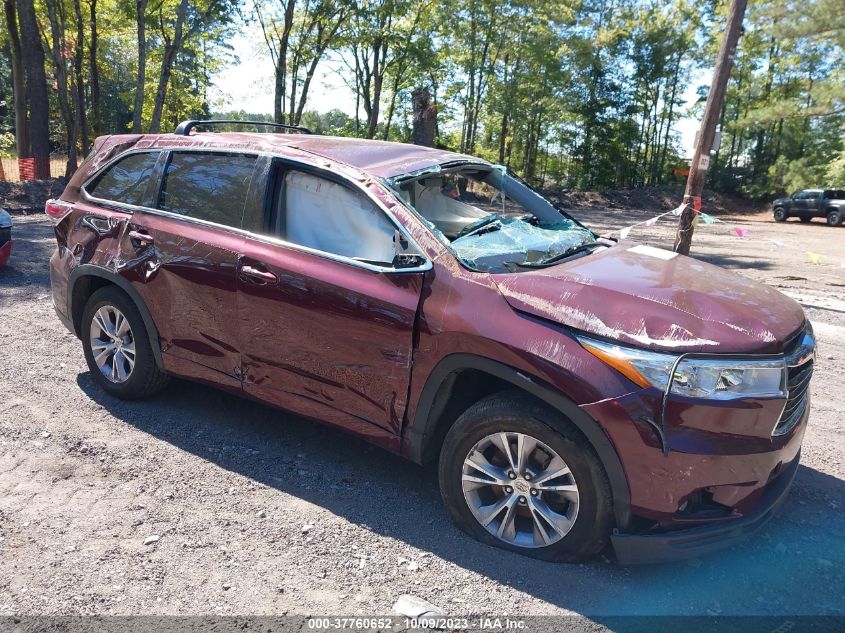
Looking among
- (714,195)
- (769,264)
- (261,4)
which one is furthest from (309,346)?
(714,195)

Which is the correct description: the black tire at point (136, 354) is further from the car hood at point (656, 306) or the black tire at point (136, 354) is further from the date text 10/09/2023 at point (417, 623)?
the car hood at point (656, 306)

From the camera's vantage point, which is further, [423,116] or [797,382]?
[423,116]

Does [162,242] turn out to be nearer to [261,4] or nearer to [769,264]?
[769,264]

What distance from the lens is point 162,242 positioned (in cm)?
396

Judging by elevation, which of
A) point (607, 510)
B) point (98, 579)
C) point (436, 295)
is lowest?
point (98, 579)

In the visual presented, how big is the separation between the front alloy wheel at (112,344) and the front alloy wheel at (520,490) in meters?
2.60

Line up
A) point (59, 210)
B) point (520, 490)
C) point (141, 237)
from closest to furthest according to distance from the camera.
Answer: point (520, 490) → point (141, 237) → point (59, 210)

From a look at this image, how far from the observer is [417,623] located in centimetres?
254

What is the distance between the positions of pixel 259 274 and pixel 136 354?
134 centimetres

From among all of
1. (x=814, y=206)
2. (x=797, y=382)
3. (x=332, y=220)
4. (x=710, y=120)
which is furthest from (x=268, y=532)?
(x=814, y=206)

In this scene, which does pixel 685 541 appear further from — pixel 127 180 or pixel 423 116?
pixel 423 116

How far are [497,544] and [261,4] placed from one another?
1077 inches

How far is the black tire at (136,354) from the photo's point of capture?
13.8ft

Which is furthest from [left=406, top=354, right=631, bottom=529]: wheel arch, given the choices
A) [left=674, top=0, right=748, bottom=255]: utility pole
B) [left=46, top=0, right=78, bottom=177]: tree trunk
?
[left=46, top=0, right=78, bottom=177]: tree trunk
